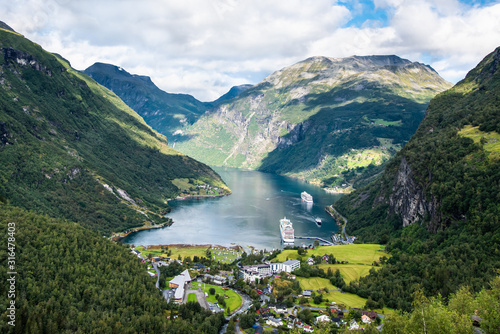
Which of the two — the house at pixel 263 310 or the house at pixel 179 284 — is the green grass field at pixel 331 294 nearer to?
the house at pixel 263 310

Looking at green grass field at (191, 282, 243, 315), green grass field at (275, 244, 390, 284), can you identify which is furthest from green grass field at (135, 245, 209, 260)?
green grass field at (191, 282, 243, 315)

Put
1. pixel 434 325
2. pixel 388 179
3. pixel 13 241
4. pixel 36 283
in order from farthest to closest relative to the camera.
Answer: pixel 388 179 < pixel 13 241 < pixel 36 283 < pixel 434 325

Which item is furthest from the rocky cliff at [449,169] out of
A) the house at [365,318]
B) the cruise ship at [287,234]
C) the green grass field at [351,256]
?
the house at [365,318]

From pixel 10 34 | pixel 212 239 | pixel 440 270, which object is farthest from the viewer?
pixel 10 34

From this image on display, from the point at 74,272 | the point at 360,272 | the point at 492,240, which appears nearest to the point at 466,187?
the point at 492,240

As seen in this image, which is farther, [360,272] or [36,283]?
[360,272]

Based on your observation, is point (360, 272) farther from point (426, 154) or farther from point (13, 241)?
point (13, 241)

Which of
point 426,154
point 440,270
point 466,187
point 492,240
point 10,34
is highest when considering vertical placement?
point 10,34
